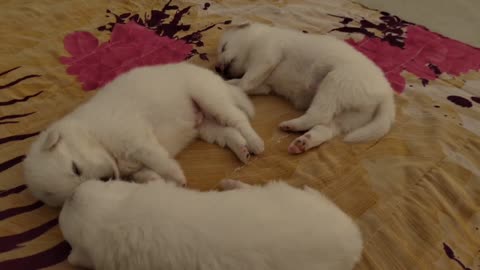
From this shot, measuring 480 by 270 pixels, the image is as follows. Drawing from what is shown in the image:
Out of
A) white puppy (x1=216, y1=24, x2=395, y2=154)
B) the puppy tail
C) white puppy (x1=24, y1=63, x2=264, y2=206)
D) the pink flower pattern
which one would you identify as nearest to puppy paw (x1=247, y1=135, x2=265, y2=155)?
white puppy (x1=24, y1=63, x2=264, y2=206)

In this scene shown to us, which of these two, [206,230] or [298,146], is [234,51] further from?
[206,230]

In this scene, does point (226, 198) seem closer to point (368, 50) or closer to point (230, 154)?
point (230, 154)

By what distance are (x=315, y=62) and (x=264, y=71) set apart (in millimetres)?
242

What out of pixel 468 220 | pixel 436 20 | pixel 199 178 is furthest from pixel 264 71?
pixel 436 20

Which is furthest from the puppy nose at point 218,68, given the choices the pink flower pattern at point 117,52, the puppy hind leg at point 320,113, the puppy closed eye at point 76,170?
the puppy closed eye at point 76,170

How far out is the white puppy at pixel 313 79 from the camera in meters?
1.54

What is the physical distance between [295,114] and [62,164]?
36.3 inches

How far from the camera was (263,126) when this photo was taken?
1595mm

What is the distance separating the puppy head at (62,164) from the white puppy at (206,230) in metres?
0.12

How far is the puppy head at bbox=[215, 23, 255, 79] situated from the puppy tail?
2.47ft

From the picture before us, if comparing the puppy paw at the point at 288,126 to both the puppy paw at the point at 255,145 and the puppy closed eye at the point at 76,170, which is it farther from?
the puppy closed eye at the point at 76,170

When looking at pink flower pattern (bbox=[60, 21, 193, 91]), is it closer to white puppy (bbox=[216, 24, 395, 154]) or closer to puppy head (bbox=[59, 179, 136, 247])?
white puppy (bbox=[216, 24, 395, 154])

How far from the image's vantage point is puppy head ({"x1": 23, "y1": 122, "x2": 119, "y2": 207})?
1.18 metres

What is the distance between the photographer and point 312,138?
1464mm
